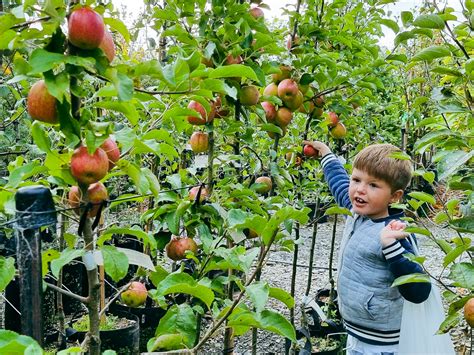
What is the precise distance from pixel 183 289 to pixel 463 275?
61cm

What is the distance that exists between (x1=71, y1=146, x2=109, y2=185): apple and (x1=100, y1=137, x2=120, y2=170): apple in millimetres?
66

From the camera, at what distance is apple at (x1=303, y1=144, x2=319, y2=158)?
2.48 metres

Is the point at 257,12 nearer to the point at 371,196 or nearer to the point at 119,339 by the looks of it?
the point at 371,196

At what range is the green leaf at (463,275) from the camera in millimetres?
1095

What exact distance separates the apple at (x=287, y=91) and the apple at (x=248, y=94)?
29cm

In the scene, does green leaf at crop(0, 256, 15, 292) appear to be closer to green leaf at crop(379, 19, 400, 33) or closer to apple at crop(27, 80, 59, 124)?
apple at crop(27, 80, 59, 124)

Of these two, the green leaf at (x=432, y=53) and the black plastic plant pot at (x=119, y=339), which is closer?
the green leaf at (x=432, y=53)

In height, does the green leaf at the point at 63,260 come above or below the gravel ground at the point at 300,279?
above

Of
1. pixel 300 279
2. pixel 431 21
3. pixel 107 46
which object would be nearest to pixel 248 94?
pixel 431 21

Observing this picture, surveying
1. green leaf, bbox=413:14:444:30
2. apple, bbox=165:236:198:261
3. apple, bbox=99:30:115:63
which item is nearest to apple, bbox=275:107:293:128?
apple, bbox=165:236:198:261

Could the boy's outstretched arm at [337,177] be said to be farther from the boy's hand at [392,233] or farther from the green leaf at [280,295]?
the green leaf at [280,295]

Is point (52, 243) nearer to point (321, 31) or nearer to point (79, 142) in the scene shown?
point (321, 31)

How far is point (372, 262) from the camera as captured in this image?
6.14ft

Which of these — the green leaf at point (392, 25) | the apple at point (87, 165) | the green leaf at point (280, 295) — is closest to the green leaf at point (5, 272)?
the apple at point (87, 165)
